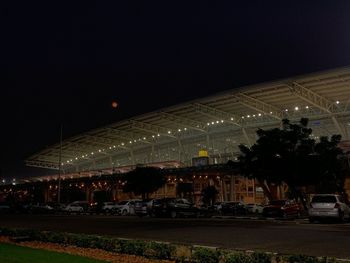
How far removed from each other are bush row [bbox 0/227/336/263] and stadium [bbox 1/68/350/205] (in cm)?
4122

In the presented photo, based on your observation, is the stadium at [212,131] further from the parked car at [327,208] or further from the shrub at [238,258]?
the shrub at [238,258]

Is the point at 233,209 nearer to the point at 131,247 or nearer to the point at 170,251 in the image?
the point at 131,247

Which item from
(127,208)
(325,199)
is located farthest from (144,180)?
(325,199)

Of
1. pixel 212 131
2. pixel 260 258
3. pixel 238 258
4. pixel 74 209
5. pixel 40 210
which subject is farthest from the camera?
pixel 212 131

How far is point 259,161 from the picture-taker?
3353 centimetres

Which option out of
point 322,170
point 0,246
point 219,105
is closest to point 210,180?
point 219,105

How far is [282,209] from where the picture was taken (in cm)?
2984

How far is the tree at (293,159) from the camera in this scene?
3170cm

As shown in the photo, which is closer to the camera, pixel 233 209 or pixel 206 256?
pixel 206 256

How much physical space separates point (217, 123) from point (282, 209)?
142 feet

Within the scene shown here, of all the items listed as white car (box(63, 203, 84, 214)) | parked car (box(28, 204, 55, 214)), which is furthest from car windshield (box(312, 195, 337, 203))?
parked car (box(28, 204, 55, 214))

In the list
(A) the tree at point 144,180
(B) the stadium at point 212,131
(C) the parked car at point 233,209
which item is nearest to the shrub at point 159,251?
(C) the parked car at point 233,209

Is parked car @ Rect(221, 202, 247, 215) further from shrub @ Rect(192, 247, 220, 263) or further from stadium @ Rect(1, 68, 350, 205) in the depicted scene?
shrub @ Rect(192, 247, 220, 263)

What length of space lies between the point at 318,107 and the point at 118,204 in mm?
29766
